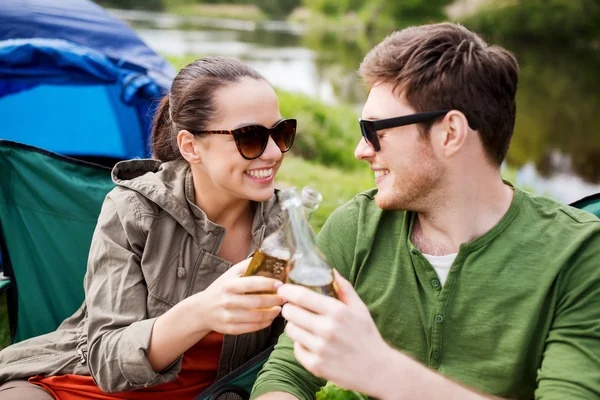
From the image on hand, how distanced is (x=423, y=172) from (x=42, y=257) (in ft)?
5.85

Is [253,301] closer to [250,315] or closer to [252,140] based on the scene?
[250,315]

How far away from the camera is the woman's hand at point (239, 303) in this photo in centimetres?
152

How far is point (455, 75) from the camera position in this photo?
177 cm

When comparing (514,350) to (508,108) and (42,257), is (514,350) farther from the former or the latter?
(42,257)

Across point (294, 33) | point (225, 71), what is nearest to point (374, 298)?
point (225, 71)

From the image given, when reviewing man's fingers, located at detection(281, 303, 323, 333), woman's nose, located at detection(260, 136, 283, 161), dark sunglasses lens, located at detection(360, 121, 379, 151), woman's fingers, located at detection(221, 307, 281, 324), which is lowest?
woman's fingers, located at detection(221, 307, 281, 324)

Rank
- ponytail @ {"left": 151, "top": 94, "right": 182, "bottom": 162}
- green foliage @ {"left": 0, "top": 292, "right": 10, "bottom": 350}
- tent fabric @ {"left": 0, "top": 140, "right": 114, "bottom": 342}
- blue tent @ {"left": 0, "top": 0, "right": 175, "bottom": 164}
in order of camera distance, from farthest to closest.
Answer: blue tent @ {"left": 0, "top": 0, "right": 175, "bottom": 164} → green foliage @ {"left": 0, "top": 292, "right": 10, "bottom": 350} → tent fabric @ {"left": 0, "top": 140, "right": 114, "bottom": 342} → ponytail @ {"left": 151, "top": 94, "right": 182, "bottom": 162}

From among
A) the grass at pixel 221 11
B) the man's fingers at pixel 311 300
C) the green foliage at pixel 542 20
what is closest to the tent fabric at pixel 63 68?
the man's fingers at pixel 311 300

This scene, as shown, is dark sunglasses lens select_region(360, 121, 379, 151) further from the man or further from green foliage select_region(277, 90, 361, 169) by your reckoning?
green foliage select_region(277, 90, 361, 169)

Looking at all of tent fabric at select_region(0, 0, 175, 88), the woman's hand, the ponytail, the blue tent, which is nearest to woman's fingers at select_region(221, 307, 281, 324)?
the woman's hand

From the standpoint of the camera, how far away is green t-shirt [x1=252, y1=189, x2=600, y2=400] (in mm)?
1640

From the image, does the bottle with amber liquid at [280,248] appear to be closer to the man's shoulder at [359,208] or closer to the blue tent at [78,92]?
the man's shoulder at [359,208]

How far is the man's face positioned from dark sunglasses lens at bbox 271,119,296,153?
0.43 meters

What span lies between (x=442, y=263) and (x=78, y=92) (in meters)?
2.78
